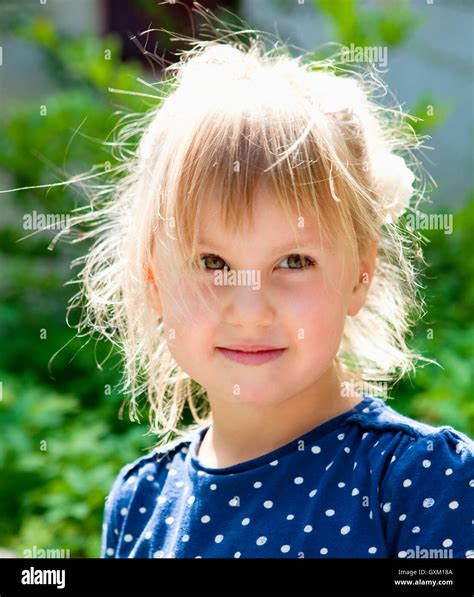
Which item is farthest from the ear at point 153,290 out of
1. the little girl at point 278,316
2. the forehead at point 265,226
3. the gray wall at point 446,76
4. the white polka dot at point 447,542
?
the gray wall at point 446,76

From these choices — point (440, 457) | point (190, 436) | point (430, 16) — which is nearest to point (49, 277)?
point (430, 16)

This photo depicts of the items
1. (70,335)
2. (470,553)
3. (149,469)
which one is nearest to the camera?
(470,553)

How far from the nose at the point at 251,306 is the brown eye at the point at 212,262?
2.1 inches

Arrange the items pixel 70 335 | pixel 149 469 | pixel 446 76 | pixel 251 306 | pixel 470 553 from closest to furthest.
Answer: pixel 470 553 < pixel 251 306 < pixel 149 469 < pixel 70 335 < pixel 446 76

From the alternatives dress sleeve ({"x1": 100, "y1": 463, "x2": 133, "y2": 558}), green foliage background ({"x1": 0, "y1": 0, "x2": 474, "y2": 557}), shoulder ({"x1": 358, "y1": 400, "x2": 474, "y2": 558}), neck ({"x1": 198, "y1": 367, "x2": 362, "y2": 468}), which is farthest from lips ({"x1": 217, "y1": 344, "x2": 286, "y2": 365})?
green foliage background ({"x1": 0, "y1": 0, "x2": 474, "y2": 557})

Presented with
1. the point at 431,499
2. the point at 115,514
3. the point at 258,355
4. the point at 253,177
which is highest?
the point at 253,177

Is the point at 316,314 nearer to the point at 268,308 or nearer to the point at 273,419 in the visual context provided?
the point at 268,308

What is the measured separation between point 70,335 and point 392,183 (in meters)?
2.76

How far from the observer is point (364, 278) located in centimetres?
160

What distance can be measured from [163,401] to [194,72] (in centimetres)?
72

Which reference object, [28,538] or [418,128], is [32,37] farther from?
[28,538]

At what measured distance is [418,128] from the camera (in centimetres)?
405

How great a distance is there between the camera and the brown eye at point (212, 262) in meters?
1.48

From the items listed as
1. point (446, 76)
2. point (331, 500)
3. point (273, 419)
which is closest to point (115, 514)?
point (273, 419)
